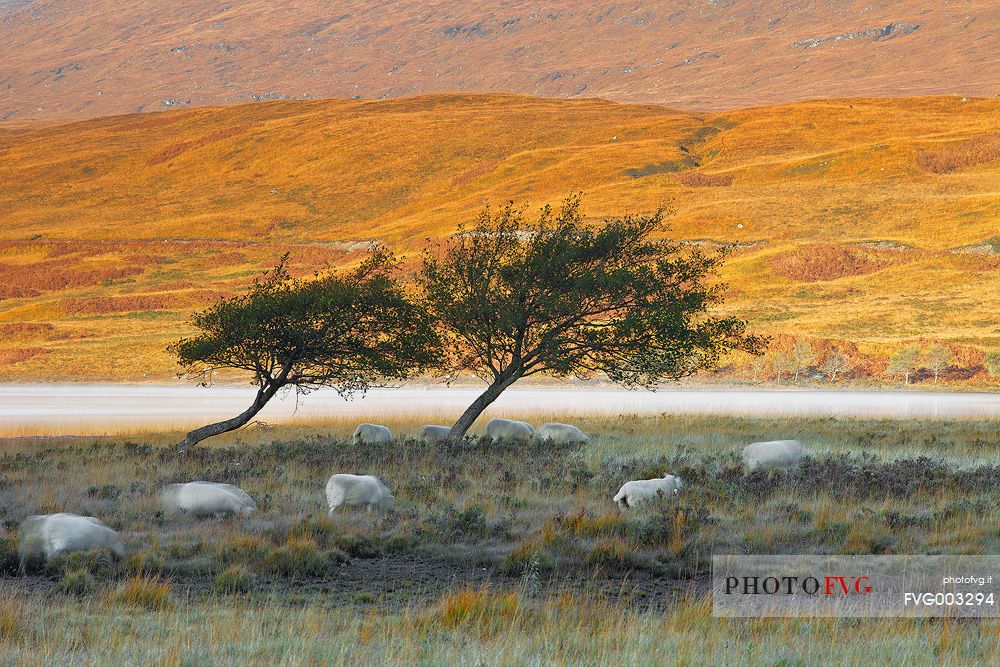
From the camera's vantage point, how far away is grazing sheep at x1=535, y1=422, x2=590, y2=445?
2628 cm

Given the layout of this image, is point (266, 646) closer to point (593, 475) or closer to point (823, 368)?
point (593, 475)

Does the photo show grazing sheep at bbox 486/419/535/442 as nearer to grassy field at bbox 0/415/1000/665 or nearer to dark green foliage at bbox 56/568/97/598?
grassy field at bbox 0/415/1000/665

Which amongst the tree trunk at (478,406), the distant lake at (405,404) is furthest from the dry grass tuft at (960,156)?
the tree trunk at (478,406)

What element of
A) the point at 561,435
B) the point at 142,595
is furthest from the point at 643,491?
the point at 561,435

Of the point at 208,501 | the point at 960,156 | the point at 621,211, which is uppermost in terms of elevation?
the point at 960,156

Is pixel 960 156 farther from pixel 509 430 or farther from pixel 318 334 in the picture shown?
pixel 318 334

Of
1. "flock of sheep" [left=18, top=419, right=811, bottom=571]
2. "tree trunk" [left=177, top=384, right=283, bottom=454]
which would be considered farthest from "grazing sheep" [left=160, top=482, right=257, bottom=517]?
"tree trunk" [left=177, top=384, right=283, bottom=454]

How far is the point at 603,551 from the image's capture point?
12422mm

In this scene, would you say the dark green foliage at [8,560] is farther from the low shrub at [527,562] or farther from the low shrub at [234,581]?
the low shrub at [527,562]

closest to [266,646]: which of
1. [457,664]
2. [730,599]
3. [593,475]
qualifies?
[457,664]

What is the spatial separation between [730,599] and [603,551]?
230cm

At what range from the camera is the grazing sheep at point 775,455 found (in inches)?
792

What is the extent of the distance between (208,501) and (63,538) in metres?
2.94

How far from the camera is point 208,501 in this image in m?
14.8
